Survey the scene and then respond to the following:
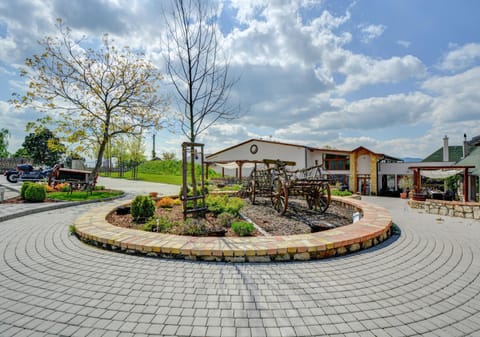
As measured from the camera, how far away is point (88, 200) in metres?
9.60

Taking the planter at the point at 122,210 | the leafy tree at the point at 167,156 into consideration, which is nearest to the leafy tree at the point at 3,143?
the leafy tree at the point at 167,156

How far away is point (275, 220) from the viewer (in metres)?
6.18

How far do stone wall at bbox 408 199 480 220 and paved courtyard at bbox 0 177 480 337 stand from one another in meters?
5.32

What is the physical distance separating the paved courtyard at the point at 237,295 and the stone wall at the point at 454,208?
5.32 meters

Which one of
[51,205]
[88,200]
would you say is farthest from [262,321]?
[88,200]

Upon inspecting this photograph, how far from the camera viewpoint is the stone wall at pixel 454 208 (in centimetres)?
764

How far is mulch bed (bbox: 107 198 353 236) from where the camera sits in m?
4.98

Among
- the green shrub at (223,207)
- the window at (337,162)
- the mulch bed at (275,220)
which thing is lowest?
the mulch bed at (275,220)

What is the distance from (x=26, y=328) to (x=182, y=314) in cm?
129

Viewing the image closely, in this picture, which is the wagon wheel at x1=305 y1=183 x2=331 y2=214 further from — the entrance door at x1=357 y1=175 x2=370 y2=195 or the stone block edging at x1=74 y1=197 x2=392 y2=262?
the entrance door at x1=357 y1=175 x2=370 y2=195

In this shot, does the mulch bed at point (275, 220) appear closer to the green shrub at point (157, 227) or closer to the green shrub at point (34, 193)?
the green shrub at point (157, 227)

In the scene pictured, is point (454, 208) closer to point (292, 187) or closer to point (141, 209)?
point (292, 187)

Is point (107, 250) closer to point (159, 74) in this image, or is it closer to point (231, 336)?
point (231, 336)

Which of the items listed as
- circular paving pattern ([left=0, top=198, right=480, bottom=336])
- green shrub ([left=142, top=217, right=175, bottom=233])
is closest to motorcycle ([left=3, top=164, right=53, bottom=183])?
green shrub ([left=142, top=217, right=175, bottom=233])
